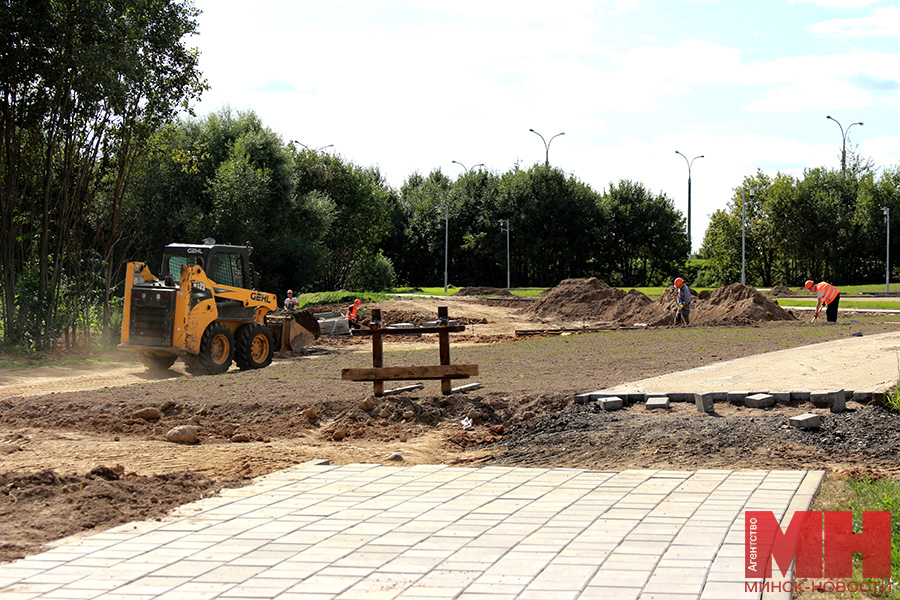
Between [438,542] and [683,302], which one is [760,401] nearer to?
[438,542]

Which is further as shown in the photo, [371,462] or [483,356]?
[483,356]

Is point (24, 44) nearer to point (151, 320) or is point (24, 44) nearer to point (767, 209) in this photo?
point (151, 320)

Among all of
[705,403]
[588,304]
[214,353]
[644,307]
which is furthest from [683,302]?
[705,403]

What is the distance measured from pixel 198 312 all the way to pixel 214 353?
41.0 inches

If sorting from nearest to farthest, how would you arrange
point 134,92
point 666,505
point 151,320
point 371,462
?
point 666,505, point 371,462, point 151,320, point 134,92

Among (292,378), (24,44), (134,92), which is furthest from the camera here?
(134,92)

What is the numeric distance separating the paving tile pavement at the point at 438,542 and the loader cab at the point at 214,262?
37.0 ft

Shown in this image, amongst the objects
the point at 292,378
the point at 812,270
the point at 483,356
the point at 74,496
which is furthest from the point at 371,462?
the point at 812,270

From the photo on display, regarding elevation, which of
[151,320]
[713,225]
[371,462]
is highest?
[713,225]

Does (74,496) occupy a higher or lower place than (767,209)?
lower

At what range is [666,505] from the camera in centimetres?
589

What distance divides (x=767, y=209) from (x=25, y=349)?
59572 mm

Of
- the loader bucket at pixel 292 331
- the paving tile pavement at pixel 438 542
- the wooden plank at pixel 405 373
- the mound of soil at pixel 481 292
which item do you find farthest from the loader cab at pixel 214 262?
the mound of soil at pixel 481 292

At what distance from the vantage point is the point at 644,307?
33281 mm
